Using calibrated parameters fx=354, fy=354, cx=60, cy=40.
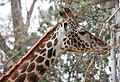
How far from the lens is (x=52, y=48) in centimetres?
219

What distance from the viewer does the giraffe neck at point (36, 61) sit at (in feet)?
6.40

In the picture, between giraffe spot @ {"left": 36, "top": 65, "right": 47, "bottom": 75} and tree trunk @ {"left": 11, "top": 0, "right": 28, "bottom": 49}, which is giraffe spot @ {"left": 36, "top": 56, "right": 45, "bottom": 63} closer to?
giraffe spot @ {"left": 36, "top": 65, "right": 47, "bottom": 75}

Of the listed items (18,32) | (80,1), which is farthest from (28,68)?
(18,32)

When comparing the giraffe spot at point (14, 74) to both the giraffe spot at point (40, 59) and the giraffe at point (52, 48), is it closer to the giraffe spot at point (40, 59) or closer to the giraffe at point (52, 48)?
the giraffe at point (52, 48)

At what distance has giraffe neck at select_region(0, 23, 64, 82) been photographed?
6.40ft

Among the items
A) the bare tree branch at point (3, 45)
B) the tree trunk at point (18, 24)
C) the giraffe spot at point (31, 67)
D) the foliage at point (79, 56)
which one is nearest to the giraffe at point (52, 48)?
the giraffe spot at point (31, 67)

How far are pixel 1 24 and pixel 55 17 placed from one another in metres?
2.28

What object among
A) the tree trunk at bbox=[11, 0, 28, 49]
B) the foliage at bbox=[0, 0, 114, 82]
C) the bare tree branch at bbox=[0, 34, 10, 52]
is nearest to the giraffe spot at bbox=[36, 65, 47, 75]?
the foliage at bbox=[0, 0, 114, 82]

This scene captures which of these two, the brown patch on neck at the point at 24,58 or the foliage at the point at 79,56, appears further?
the foliage at the point at 79,56

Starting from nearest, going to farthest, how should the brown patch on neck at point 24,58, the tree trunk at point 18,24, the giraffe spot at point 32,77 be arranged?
the brown patch on neck at point 24,58, the giraffe spot at point 32,77, the tree trunk at point 18,24

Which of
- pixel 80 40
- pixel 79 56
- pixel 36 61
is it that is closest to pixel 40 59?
pixel 36 61

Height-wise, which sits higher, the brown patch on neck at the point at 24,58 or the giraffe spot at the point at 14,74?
the brown patch on neck at the point at 24,58

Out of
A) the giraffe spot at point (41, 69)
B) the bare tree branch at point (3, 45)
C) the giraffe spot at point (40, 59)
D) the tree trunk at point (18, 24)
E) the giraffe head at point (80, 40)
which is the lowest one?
the giraffe spot at point (41, 69)

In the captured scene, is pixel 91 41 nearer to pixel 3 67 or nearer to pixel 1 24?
pixel 3 67
